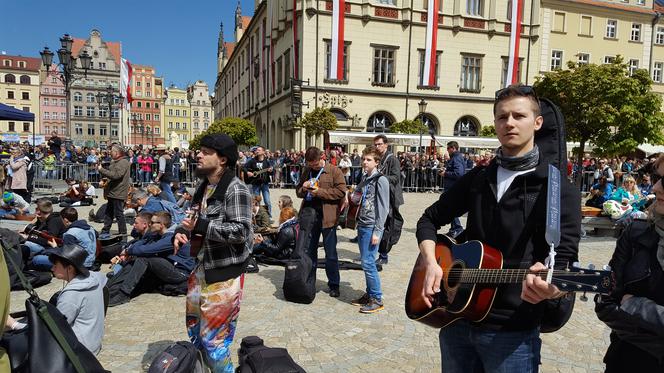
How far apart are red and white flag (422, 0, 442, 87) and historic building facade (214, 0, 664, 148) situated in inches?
16.9

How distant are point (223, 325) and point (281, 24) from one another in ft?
120

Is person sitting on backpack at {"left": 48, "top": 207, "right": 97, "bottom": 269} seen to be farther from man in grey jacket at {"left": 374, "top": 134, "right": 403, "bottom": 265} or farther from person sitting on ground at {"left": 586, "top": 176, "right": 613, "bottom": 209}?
person sitting on ground at {"left": 586, "top": 176, "right": 613, "bottom": 209}

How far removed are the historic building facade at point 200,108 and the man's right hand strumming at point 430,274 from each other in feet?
420

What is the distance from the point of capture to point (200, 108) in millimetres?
126250

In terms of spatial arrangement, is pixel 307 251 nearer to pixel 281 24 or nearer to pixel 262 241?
pixel 262 241

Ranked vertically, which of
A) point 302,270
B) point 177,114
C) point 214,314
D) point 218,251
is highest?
point 177,114

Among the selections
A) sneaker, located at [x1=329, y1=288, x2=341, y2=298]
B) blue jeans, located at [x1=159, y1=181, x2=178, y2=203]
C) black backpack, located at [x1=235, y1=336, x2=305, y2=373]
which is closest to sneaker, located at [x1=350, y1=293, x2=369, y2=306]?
sneaker, located at [x1=329, y1=288, x2=341, y2=298]

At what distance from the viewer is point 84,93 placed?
9300 cm

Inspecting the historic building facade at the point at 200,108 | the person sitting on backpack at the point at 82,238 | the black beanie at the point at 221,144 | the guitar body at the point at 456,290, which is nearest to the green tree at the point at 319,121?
the person sitting on backpack at the point at 82,238

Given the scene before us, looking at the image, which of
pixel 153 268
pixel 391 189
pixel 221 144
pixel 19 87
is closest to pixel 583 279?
pixel 221 144

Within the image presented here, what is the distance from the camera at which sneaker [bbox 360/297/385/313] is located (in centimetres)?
538

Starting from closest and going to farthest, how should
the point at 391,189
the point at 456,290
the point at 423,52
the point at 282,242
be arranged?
the point at 456,290
the point at 391,189
the point at 282,242
the point at 423,52

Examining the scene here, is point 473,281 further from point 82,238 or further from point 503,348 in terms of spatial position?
point 82,238

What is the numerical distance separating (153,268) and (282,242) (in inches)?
92.1
